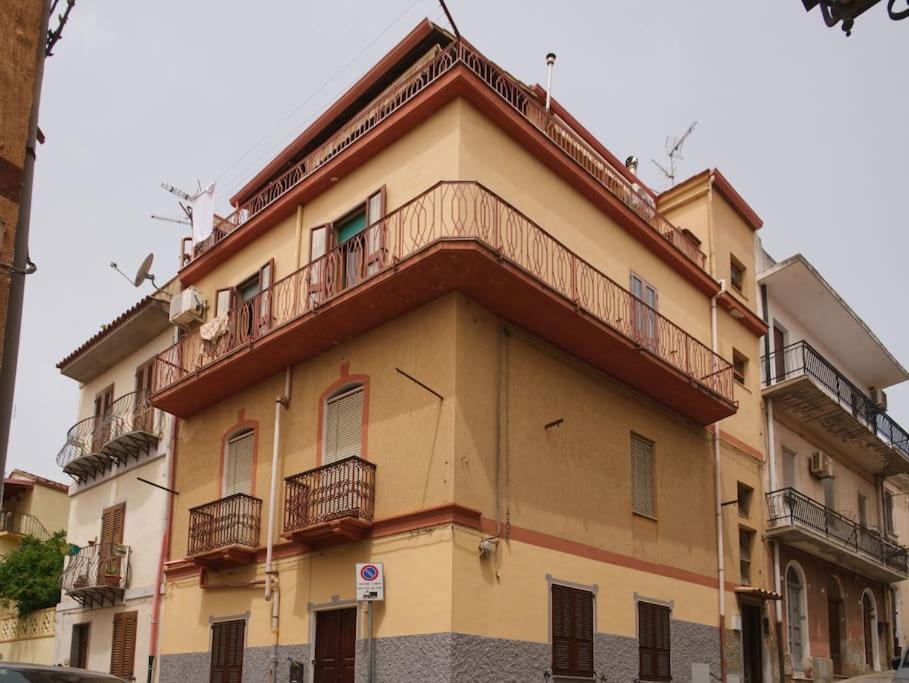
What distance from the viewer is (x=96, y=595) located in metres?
22.6

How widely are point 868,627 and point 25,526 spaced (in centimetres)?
2888

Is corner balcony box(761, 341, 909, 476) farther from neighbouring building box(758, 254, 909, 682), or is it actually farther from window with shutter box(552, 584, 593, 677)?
window with shutter box(552, 584, 593, 677)

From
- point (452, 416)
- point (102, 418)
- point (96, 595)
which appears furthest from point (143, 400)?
point (452, 416)

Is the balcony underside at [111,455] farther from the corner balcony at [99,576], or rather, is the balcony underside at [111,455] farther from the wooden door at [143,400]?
the corner balcony at [99,576]

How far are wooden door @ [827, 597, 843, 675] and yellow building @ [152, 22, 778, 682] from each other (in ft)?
15.8

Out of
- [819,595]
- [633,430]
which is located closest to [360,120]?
[633,430]

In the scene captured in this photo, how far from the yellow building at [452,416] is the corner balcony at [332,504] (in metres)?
0.05

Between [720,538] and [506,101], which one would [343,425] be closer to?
[506,101]

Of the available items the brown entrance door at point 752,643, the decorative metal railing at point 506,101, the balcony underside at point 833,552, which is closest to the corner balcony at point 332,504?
the decorative metal railing at point 506,101

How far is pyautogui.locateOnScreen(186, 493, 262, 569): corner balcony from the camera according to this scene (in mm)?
17969

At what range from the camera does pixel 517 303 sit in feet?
53.2

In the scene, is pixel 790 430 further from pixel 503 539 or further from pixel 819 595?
pixel 503 539

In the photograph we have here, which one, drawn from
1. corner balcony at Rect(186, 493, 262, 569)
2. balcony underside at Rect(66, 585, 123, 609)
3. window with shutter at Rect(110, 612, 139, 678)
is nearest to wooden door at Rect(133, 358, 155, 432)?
balcony underside at Rect(66, 585, 123, 609)

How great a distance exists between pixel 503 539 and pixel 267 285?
768cm
